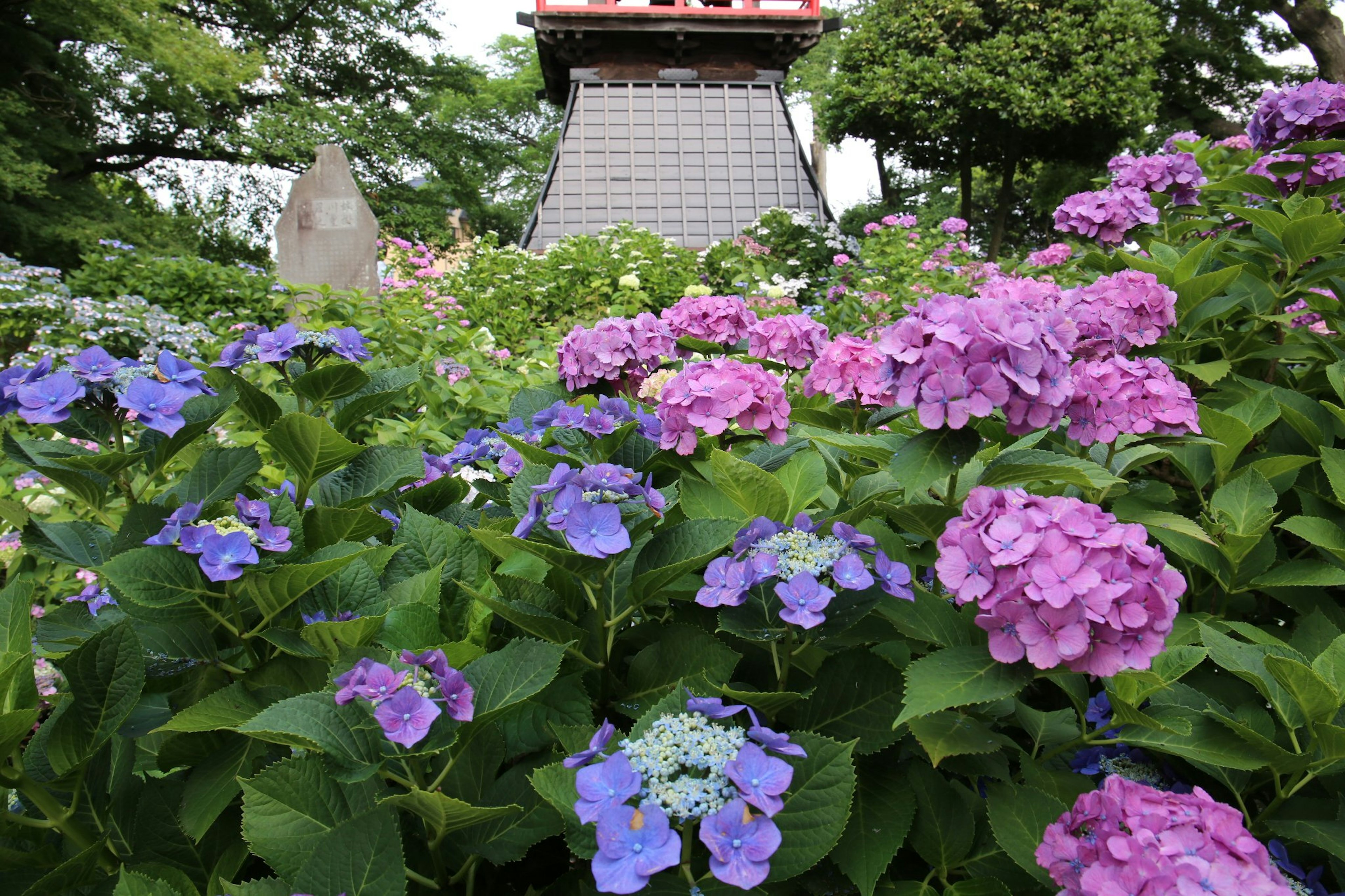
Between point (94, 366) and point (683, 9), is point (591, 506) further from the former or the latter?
point (683, 9)

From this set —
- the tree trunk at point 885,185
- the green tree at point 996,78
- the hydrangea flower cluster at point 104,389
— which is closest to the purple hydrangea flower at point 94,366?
the hydrangea flower cluster at point 104,389

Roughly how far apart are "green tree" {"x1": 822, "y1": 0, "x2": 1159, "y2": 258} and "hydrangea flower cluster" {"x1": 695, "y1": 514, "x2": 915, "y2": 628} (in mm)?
14509

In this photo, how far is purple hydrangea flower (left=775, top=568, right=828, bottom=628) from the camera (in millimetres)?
833

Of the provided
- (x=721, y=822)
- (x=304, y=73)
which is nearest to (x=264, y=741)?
(x=721, y=822)

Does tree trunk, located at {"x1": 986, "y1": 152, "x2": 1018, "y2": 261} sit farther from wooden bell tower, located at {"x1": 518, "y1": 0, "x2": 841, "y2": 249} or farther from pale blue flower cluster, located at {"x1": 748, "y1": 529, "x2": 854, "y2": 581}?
pale blue flower cluster, located at {"x1": 748, "y1": 529, "x2": 854, "y2": 581}

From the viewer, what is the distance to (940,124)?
45.7ft

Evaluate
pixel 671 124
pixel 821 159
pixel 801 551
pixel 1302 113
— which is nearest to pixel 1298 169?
pixel 1302 113

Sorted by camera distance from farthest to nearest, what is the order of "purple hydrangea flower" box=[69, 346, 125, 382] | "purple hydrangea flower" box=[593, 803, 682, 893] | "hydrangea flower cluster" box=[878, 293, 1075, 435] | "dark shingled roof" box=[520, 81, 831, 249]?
1. "dark shingled roof" box=[520, 81, 831, 249]
2. "purple hydrangea flower" box=[69, 346, 125, 382]
3. "hydrangea flower cluster" box=[878, 293, 1075, 435]
4. "purple hydrangea flower" box=[593, 803, 682, 893]

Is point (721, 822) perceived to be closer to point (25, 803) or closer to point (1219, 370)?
point (25, 803)

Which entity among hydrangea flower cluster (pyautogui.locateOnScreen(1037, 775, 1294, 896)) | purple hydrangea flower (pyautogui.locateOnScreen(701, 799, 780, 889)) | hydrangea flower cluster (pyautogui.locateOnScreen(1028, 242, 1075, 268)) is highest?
hydrangea flower cluster (pyautogui.locateOnScreen(1028, 242, 1075, 268))

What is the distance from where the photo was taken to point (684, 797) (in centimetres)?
64

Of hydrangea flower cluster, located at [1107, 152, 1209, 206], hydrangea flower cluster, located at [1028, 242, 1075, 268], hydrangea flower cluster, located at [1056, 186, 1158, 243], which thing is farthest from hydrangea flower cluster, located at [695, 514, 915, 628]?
hydrangea flower cluster, located at [1028, 242, 1075, 268]

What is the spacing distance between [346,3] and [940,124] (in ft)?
43.0

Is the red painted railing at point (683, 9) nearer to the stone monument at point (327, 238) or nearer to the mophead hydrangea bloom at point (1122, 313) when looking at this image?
the stone monument at point (327, 238)
